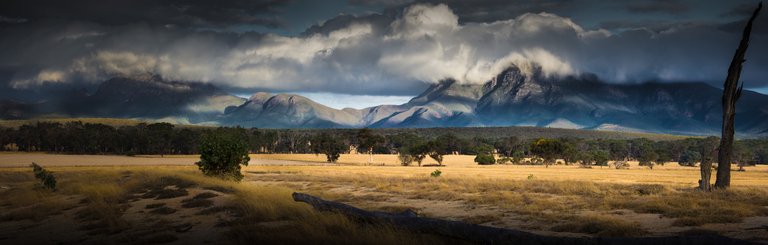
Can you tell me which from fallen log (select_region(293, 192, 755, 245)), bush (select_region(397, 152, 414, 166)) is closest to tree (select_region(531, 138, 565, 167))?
bush (select_region(397, 152, 414, 166))

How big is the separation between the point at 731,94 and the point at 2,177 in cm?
6645

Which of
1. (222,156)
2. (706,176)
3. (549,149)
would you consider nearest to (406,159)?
(549,149)

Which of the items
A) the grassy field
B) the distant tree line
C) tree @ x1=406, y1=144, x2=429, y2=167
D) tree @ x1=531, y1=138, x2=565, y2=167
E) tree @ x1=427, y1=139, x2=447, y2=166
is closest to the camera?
the grassy field

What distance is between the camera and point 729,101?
34.8 metres

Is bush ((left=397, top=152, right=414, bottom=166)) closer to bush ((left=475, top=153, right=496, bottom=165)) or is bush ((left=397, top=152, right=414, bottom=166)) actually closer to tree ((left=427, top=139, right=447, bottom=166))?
tree ((left=427, top=139, right=447, bottom=166))

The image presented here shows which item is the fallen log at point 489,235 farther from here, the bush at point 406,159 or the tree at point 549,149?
the tree at point 549,149

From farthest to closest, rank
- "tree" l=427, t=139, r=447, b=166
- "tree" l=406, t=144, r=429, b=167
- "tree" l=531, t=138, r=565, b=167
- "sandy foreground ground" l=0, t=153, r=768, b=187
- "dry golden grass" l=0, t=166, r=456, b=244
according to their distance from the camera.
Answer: "tree" l=531, t=138, r=565, b=167
"tree" l=427, t=139, r=447, b=166
"tree" l=406, t=144, r=429, b=167
"sandy foreground ground" l=0, t=153, r=768, b=187
"dry golden grass" l=0, t=166, r=456, b=244

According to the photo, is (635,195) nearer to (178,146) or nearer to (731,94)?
(731,94)

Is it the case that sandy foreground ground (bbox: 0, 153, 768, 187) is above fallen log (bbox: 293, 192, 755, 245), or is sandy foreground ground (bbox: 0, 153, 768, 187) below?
below

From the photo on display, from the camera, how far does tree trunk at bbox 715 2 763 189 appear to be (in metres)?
34.1

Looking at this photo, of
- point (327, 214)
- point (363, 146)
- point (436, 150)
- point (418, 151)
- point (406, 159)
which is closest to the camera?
point (327, 214)

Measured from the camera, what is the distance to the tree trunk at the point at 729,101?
34.1 metres

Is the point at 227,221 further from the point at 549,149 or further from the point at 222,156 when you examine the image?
the point at 549,149

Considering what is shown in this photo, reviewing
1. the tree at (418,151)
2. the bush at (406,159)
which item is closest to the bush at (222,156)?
the bush at (406,159)
